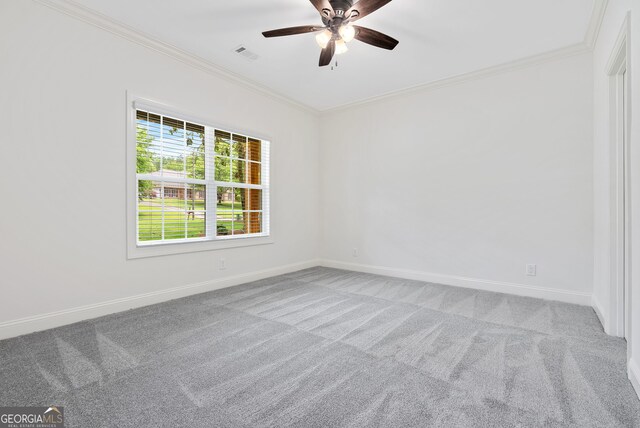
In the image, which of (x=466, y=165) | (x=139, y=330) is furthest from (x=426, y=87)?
(x=139, y=330)

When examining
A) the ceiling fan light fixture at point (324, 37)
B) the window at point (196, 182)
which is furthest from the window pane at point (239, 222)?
the ceiling fan light fixture at point (324, 37)

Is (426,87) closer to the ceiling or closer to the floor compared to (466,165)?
closer to the ceiling

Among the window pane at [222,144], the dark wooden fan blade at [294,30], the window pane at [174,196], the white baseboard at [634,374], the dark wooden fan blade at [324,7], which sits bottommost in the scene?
the white baseboard at [634,374]

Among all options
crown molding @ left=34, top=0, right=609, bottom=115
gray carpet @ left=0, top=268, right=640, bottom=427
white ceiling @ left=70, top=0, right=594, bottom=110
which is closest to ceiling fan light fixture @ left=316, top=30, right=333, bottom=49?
white ceiling @ left=70, top=0, right=594, bottom=110

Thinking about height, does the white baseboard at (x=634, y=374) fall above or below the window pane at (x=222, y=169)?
below

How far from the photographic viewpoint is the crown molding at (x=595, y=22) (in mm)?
2434

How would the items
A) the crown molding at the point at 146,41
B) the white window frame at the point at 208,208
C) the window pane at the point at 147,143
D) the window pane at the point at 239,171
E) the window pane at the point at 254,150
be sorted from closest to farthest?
the crown molding at the point at 146,41, the white window frame at the point at 208,208, the window pane at the point at 147,143, the window pane at the point at 239,171, the window pane at the point at 254,150

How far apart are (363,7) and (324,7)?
0.97 feet

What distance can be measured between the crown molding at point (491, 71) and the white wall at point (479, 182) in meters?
0.06

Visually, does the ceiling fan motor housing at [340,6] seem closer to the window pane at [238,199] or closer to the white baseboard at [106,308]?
the window pane at [238,199]

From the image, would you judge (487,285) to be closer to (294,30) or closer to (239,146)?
(294,30)

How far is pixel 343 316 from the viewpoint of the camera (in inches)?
109

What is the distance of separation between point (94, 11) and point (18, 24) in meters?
0.57

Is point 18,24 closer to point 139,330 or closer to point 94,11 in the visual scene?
point 94,11
